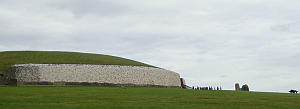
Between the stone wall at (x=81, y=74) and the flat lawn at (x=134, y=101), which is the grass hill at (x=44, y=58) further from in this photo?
the flat lawn at (x=134, y=101)

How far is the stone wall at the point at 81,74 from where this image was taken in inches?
1703

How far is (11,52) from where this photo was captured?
56000 mm

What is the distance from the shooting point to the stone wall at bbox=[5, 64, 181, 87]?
43250 millimetres

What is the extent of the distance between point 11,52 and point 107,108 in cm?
4865

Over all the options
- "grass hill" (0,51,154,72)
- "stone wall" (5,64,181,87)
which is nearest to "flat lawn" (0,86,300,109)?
"stone wall" (5,64,181,87)

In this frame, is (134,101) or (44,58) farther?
(44,58)

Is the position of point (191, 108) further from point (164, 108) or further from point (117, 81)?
point (117, 81)

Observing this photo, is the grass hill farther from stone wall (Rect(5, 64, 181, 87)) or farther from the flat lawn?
the flat lawn

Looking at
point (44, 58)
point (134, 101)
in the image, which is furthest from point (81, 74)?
point (134, 101)

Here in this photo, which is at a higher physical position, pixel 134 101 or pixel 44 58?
pixel 44 58

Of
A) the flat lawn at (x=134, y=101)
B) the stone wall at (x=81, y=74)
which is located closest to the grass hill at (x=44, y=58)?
the stone wall at (x=81, y=74)

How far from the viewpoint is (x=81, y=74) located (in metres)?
44.6

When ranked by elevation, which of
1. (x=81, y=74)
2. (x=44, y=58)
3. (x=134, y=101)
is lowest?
(x=134, y=101)

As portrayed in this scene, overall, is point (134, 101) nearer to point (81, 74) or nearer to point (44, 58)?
point (81, 74)
